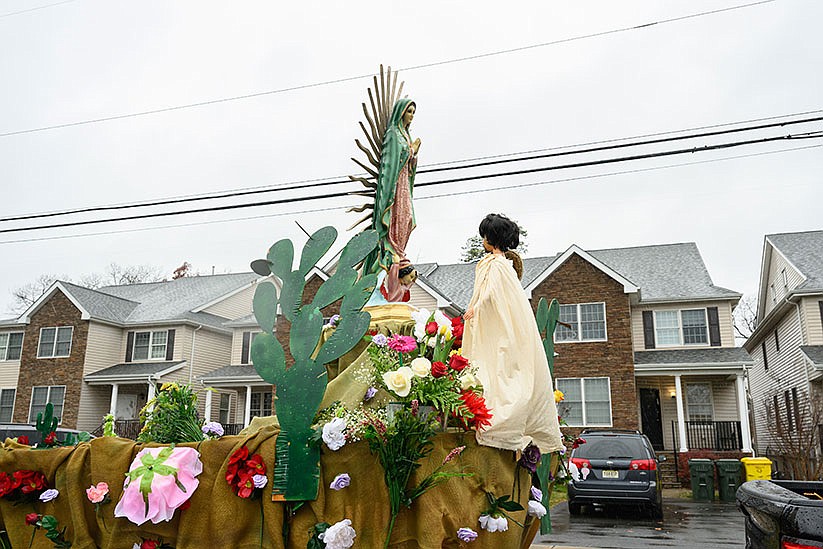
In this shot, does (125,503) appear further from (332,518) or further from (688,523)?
(688,523)

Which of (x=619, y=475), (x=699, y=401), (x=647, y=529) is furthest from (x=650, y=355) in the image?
(x=647, y=529)

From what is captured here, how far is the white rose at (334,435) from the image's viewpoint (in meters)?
3.12

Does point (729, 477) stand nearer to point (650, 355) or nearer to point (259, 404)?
point (650, 355)

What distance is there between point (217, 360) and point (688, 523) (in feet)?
69.1

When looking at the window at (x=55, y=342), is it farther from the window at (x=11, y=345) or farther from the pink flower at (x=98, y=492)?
the pink flower at (x=98, y=492)

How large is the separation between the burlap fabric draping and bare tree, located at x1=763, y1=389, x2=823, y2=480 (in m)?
13.2

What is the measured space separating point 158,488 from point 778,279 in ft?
79.4

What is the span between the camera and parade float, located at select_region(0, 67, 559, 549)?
319cm

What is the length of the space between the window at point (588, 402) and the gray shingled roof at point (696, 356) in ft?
4.78

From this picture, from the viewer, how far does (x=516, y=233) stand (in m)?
4.01

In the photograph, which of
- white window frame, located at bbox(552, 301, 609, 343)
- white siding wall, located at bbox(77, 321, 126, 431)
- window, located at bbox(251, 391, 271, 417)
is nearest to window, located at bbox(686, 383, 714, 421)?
white window frame, located at bbox(552, 301, 609, 343)

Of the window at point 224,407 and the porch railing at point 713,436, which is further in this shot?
the window at point 224,407

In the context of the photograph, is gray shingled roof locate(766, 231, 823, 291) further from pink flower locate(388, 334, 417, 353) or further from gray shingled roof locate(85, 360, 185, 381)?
gray shingled roof locate(85, 360, 185, 381)

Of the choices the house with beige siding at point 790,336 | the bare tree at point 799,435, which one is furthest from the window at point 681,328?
the bare tree at point 799,435
